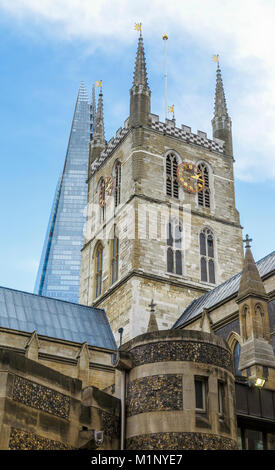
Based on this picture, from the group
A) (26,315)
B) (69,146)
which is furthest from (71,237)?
(26,315)

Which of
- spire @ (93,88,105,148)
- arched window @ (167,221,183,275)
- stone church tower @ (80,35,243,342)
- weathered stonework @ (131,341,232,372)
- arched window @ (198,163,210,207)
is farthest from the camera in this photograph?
spire @ (93,88,105,148)

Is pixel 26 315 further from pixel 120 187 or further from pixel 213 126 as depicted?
pixel 213 126

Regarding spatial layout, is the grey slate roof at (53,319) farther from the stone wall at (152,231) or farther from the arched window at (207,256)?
the arched window at (207,256)

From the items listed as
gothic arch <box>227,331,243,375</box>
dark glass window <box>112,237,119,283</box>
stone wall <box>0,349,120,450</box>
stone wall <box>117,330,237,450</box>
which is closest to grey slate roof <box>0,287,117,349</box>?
dark glass window <box>112,237,119,283</box>

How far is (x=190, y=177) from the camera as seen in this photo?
43938mm

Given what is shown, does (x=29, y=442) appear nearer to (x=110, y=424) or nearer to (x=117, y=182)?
(x=110, y=424)

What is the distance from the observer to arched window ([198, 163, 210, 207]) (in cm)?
4375

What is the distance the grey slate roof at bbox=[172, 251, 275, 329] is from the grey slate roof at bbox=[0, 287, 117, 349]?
441 cm

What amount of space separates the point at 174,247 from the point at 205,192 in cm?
538

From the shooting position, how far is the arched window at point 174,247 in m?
40.1

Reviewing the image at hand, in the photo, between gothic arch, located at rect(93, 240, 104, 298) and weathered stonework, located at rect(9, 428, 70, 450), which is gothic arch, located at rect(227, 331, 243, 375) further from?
weathered stonework, located at rect(9, 428, 70, 450)

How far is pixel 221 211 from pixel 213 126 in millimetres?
7842

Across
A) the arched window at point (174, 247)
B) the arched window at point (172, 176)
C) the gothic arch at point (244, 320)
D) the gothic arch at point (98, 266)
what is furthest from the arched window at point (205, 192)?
the gothic arch at point (244, 320)

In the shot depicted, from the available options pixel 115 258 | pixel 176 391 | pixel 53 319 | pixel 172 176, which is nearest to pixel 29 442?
pixel 176 391
